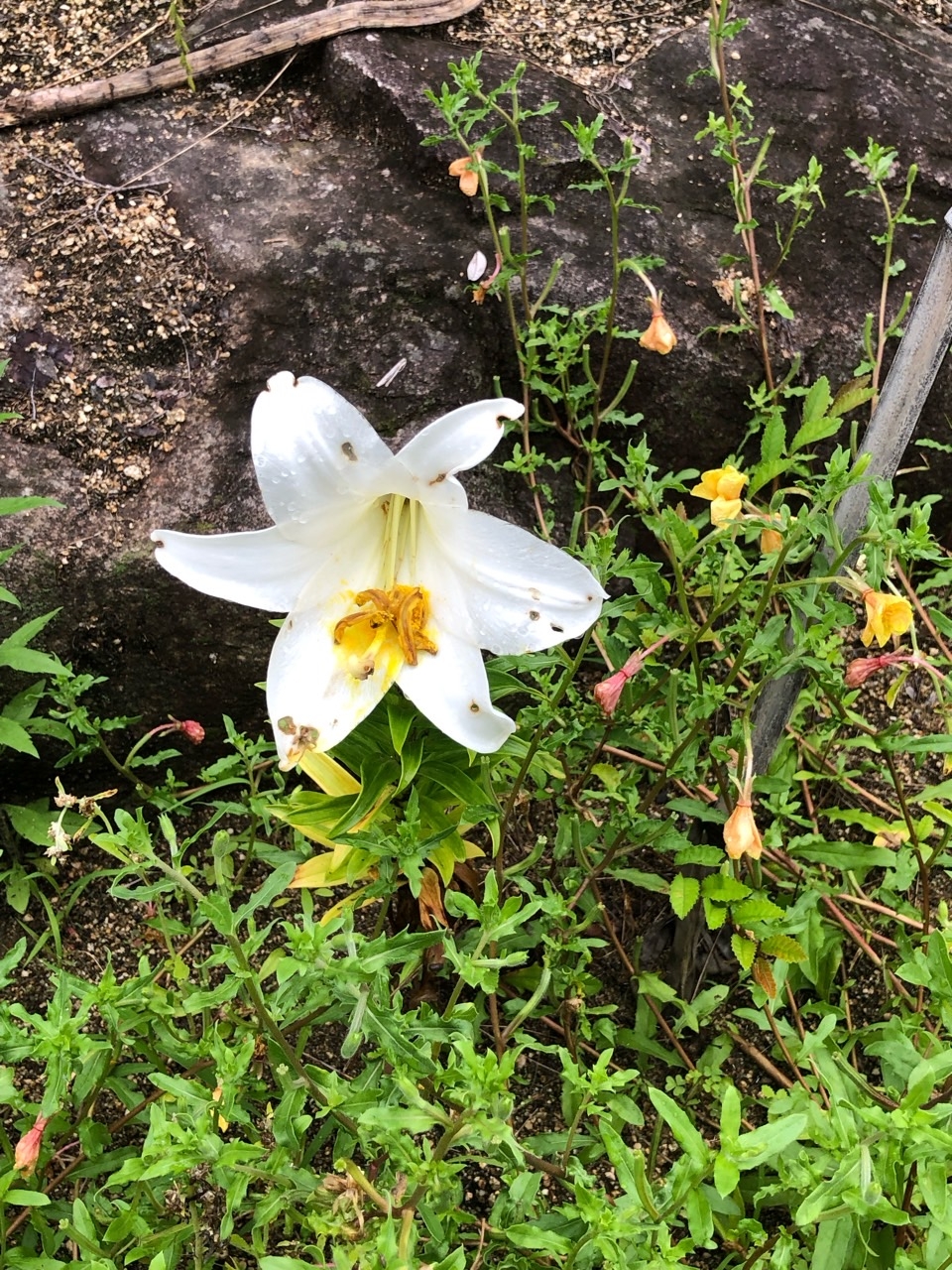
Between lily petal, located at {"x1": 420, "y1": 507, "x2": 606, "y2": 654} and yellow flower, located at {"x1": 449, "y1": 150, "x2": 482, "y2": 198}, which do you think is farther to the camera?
yellow flower, located at {"x1": 449, "y1": 150, "x2": 482, "y2": 198}

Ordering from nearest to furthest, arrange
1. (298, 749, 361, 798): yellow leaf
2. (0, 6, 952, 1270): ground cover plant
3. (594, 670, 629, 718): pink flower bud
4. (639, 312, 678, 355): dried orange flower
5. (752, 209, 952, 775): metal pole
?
(0, 6, 952, 1270): ground cover plant → (752, 209, 952, 775): metal pole → (594, 670, 629, 718): pink flower bud → (298, 749, 361, 798): yellow leaf → (639, 312, 678, 355): dried orange flower

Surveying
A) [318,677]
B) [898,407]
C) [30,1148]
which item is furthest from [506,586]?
[30,1148]

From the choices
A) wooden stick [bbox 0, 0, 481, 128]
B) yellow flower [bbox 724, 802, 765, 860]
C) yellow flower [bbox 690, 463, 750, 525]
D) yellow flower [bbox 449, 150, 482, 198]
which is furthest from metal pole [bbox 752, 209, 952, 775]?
wooden stick [bbox 0, 0, 481, 128]

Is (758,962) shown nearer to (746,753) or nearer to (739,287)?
(746,753)

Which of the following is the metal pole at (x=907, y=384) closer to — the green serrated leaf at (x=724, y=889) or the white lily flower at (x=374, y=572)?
the green serrated leaf at (x=724, y=889)

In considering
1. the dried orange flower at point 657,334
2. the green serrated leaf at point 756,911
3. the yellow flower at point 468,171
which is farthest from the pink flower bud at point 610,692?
the yellow flower at point 468,171

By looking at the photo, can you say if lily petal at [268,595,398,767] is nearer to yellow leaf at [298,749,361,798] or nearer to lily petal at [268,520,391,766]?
lily petal at [268,520,391,766]
